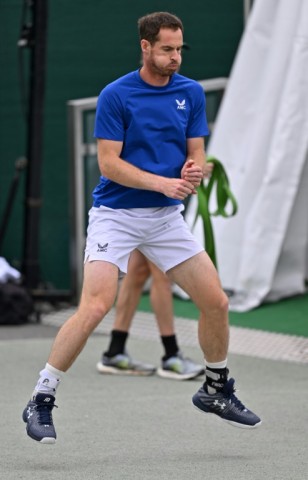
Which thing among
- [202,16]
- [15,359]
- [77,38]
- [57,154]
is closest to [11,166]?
[57,154]

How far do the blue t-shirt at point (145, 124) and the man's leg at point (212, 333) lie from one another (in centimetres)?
39

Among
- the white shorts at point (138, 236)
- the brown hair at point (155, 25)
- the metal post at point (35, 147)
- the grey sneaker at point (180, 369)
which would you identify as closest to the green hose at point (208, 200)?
the grey sneaker at point (180, 369)

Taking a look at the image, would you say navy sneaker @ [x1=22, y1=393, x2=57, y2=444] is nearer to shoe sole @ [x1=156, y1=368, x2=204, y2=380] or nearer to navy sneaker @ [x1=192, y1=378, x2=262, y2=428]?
navy sneaker @ [x1=192, y1=378, x2=262, y2=428]

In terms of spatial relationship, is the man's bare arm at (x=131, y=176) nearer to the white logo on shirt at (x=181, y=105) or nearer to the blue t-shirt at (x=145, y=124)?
the blue t-shirt at (x=145, y=124)

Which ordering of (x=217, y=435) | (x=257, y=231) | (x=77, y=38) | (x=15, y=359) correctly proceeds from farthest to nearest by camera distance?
(x=77, y=38)
(x=257, y=231)
(x=15, y=359)
(x=217, y=435)

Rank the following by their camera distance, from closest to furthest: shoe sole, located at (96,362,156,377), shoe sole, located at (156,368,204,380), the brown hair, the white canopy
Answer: the brown hair, shoe sole, located at (156,368,204,380), shoe sole, located at (96,362,156,377), the white canopy

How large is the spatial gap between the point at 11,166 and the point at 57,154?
0.45 metres

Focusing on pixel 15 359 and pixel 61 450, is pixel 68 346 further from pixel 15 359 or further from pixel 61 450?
pixel 15 359

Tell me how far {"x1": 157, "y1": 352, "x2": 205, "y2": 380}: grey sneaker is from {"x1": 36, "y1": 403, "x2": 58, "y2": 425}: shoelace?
7.83ft

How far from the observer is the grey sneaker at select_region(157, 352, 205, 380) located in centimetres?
855

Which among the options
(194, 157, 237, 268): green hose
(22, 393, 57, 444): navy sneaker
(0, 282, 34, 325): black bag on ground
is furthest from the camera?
(0, 282, 34, 325): black bag on ground

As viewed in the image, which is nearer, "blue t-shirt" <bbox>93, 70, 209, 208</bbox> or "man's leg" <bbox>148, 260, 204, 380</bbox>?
"blue t-shirt" <bbox>93, 70, 209, 208</bbox>

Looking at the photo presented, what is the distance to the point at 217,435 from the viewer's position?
689 cm

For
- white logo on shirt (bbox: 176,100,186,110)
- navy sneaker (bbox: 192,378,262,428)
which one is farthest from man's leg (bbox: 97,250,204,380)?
white logo on shirt (bbox: 176,100,186,110)
